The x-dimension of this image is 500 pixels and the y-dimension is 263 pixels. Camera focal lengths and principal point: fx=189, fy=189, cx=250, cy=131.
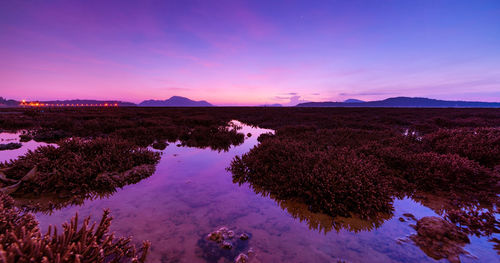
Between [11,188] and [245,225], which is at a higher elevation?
[11,188]

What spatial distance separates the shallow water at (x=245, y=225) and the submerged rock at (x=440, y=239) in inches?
4.9

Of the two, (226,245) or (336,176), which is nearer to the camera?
(226,245)

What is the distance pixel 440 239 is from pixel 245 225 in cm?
361

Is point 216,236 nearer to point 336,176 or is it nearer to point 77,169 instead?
point 336,176

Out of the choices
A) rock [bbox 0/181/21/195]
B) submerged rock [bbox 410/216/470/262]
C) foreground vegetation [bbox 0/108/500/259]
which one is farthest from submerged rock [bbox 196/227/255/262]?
rock [bbox 0/181/21/195]

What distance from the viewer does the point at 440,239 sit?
11.3ft

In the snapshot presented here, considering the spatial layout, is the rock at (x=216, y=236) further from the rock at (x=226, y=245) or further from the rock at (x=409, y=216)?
the rock at (x=409, y=216)

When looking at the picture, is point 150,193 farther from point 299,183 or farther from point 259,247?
point 299,183

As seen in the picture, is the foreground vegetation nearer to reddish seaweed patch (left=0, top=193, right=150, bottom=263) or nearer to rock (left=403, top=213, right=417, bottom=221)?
rock (left=403, top=213, right=417, bottom=221)

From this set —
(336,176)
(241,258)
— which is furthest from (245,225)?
(336,176)

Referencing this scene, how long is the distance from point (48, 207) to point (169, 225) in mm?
2983

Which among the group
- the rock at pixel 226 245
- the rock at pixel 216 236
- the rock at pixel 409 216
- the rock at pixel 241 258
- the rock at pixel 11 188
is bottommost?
the rock at pixel 241 258

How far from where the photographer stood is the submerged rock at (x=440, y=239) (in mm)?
3160

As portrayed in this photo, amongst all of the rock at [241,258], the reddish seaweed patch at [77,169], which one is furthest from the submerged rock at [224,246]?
the reddish seaweed patch at [77,169]
